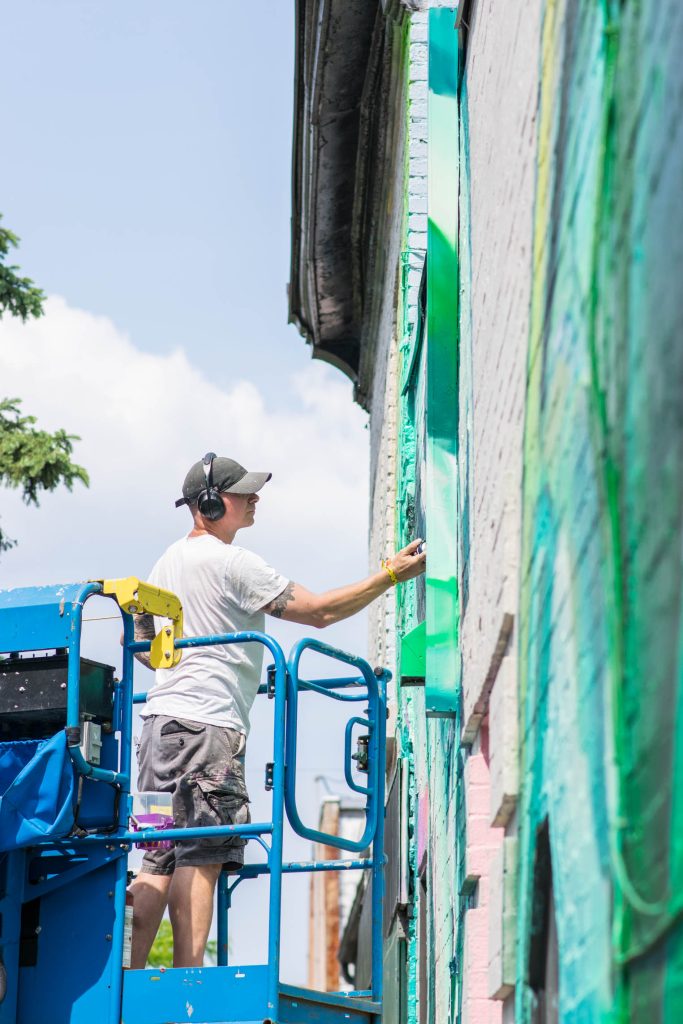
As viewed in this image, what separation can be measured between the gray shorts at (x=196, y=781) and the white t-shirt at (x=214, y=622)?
0.22 ft

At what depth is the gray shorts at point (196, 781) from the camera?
18.2 ft

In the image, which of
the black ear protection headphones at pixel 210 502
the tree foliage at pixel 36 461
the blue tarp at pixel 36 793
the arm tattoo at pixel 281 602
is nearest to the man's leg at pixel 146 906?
the blue tarp at pixel 36 793

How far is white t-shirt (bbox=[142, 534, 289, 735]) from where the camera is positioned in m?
5.80

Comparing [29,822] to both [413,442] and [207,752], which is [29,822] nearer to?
[207,752]

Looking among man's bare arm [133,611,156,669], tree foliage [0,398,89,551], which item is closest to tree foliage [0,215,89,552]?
tree foliage [0,398,89,551]

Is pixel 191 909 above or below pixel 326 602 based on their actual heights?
below

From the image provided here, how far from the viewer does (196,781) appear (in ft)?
18.3

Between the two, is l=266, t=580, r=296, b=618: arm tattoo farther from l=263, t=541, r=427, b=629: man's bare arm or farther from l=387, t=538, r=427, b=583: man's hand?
l=387, t=538, r=427, b=583: man's hand

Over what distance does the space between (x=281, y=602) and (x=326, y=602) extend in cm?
22

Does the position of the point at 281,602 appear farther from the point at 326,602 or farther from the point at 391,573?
the point at 391,573

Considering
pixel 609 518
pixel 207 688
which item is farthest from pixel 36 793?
pixel 609 518

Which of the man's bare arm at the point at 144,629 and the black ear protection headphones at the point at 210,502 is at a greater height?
the black ear protection headphones at the point at 210,502

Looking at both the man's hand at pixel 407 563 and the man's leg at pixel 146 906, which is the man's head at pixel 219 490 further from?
the man's leg at pixel 146 906

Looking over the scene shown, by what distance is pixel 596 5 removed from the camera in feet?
8.94
